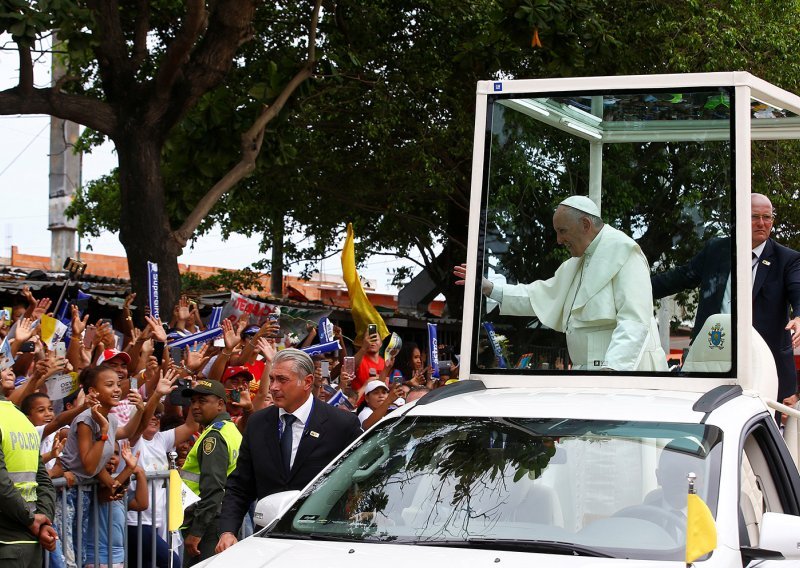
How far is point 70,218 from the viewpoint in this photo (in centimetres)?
2392

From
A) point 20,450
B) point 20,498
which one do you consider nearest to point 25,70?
point 20,450

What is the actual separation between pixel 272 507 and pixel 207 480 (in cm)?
300

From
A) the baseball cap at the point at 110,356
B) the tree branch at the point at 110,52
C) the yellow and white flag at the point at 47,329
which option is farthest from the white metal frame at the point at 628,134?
the tree branch at the point at 110,52

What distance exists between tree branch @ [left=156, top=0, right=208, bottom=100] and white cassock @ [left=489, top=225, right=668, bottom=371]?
8.45m

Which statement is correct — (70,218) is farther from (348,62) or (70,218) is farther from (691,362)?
(691,362)

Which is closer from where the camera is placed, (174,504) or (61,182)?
(174,504)

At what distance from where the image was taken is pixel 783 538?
388 centimetres

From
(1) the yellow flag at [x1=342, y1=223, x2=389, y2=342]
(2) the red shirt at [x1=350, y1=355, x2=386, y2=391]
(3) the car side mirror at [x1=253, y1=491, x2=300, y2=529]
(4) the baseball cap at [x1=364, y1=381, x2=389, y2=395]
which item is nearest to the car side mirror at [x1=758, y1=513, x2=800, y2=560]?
Result: (3) the car side mirror at [x1=253, y1=491, x2=300, y2=529]

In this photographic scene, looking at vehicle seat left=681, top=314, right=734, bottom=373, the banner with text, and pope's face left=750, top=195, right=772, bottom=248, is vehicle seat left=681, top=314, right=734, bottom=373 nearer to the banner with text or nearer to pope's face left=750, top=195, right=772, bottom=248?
pope's face left=750, top=195, right=772, bottom=248

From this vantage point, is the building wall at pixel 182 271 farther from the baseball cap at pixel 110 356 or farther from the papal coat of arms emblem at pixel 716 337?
the papal coat of arms emblem at pixel 716 337

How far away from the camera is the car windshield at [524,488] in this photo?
4184 mm

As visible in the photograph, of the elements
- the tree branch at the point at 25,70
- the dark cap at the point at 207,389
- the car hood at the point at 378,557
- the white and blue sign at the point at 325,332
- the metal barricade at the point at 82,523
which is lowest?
the metal barricade at the point at 82,523

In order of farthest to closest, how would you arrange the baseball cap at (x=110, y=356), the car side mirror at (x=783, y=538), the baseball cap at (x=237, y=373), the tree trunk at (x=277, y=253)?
the tree trunk at (x=277, y=253) < the baseball cap at (x=237, y=373) < the baseball cap at (x=110, y=356) < the car side mirror at (x=783, y=538)

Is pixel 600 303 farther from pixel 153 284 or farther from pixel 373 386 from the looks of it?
pixel 153 284
